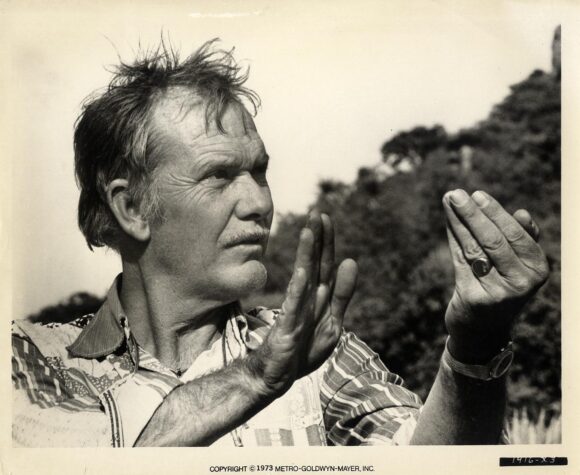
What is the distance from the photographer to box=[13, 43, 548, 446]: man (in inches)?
146

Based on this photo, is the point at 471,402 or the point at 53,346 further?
the point at 53,346

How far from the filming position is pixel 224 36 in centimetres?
398

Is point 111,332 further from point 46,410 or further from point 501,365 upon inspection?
point 501,365

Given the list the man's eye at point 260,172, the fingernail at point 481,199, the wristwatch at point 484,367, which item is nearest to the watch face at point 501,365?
the wristwatch at point 484,367

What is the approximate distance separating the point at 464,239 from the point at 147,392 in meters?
1.37

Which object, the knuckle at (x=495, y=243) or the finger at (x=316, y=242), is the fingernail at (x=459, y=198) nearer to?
the knuckle at (x=495, y=243)

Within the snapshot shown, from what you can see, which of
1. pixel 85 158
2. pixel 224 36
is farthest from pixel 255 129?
pixel 85 158

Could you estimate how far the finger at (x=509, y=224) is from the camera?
3344mm

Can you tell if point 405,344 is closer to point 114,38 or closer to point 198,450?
point 198,450

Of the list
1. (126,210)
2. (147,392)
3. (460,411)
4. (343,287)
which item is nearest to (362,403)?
(460,411)

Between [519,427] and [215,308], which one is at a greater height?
[215,308]

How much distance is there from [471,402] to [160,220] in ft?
4.63

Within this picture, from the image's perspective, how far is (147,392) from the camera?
147 inches

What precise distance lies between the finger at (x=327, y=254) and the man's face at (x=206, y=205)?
1.90 ft
